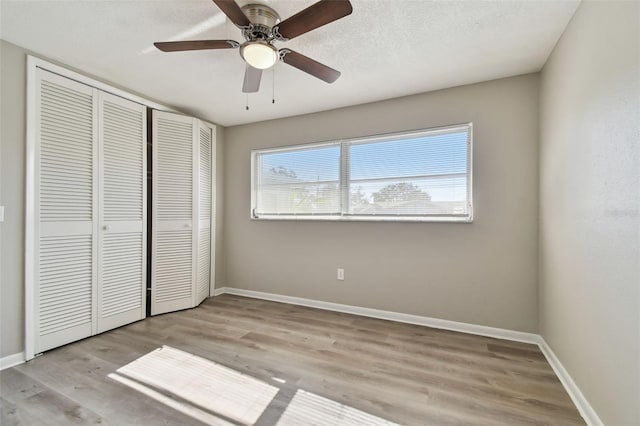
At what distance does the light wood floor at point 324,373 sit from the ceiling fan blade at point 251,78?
7.43 feet

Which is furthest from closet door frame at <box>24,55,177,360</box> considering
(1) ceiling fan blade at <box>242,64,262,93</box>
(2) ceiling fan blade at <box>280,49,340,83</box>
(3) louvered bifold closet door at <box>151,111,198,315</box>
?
(2) ceiling fan blade at <box>280,49,340,83</box>

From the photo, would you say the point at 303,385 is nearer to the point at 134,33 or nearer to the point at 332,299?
the point at 332,299

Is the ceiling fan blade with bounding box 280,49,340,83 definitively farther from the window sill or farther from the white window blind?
the window sill

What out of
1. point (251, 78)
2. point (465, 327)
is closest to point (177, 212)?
point (251, 78)

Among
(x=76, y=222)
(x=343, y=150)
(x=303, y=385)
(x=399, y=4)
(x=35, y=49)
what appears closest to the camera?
(x=399, y=4)

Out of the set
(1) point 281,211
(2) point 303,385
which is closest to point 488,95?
(1) point 281,211

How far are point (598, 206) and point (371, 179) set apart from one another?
197 cm

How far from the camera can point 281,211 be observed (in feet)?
12.4

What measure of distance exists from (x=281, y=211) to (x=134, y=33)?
2350 millimetres

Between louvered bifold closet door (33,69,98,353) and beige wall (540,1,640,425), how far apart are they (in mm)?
3796

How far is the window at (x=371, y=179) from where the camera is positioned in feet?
9.21

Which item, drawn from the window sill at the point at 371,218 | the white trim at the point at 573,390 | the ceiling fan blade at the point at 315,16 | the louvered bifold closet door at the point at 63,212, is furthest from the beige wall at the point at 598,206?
the louvered bifold closet door at the point at 63,212

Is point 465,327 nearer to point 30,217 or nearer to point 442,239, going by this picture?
point 442,239

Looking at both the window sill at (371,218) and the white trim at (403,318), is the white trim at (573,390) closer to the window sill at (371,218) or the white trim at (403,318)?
the white trim at (403,318)
